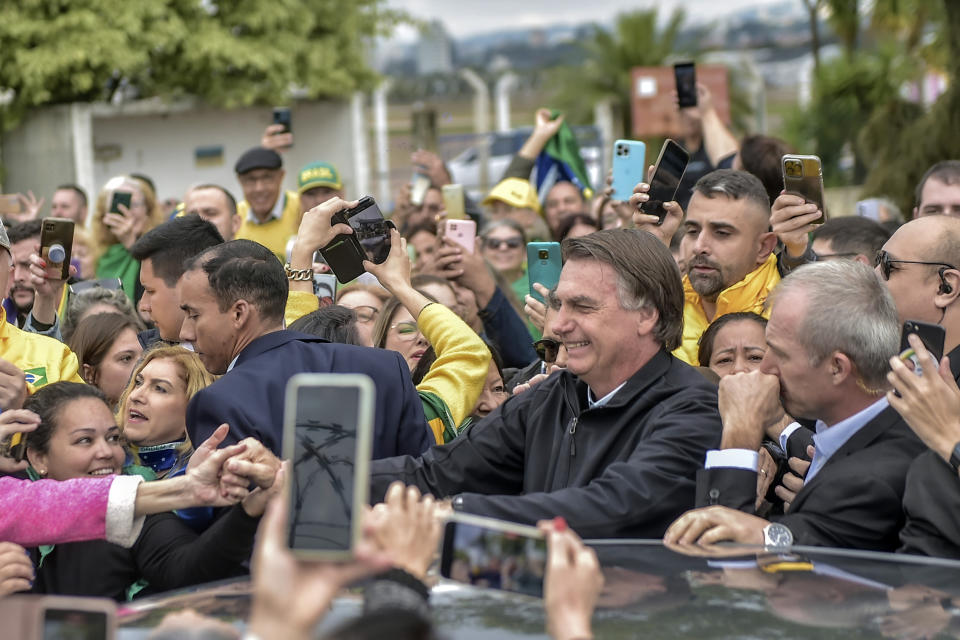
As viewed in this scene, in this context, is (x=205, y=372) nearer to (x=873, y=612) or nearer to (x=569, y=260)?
(x=569, y=260)

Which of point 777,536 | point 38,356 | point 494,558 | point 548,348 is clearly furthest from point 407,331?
point 494,558

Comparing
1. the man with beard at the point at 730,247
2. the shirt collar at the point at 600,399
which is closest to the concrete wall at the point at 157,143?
the man with beard at the point at 730,247

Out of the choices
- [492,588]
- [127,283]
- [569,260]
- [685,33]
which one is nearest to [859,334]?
[569,260]

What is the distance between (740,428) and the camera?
3.55 meters

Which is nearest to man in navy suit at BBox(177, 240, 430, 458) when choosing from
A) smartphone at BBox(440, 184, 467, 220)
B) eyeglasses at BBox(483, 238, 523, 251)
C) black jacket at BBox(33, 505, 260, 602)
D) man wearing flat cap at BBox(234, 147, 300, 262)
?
black jacket at BBox(33, 505, 260, 602)

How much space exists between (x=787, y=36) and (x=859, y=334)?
12511 cm

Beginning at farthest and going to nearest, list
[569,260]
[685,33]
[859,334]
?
[685,33] < [569,260] < [859,334]

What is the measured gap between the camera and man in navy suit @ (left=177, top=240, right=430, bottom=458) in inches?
167

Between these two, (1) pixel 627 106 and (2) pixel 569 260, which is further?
(1) pixel 627 106

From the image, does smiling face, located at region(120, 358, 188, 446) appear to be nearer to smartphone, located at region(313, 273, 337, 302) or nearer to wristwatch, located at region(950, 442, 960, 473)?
smartphone, located at region(313, 273, 337, 302)

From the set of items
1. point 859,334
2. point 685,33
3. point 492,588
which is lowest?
point 492,588

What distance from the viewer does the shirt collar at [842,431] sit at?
354 centimetres

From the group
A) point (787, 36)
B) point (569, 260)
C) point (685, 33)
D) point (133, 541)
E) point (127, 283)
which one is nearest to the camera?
point (133, 541)

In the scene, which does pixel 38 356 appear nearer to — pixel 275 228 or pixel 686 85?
pixel 275 228
